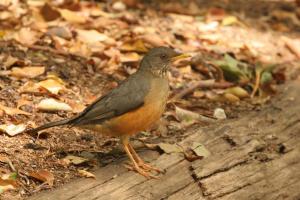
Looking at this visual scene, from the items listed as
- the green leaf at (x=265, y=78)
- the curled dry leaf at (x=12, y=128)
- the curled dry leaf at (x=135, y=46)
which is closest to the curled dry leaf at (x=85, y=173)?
the curled dry leaf at (x=12, y=128)

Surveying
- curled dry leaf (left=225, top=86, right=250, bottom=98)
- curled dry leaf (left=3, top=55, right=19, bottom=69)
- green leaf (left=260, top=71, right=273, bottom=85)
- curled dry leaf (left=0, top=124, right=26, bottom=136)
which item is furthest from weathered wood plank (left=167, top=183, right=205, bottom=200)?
green leaf (left=260, top=71, right=273, bottom=85)

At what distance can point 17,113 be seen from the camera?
614cm

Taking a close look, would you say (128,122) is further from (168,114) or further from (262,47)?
(262,47)

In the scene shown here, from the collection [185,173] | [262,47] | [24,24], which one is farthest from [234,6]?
[185,173]

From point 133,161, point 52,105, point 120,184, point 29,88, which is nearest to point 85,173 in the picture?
point 120,184

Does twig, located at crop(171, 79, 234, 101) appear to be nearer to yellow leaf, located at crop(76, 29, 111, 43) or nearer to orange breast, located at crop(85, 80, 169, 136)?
yellow leaf, located at crop(76, 29, 111, 43)

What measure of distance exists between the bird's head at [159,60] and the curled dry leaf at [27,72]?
1405 mm

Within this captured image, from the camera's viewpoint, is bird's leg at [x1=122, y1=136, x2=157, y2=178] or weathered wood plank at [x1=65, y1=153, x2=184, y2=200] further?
bird's leg at [x1=122, y1=136, x2=157, y2=178]

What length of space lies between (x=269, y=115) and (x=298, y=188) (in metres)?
1.12

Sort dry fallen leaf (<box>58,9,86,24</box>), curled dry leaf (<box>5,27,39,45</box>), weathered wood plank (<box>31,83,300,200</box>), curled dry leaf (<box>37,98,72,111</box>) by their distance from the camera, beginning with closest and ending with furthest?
weathered wood plank (<box>31,83,300,200</box>), curled dry leaf (<box>37,98,72,111</box>), curled dry leaf (<box>5,27,39,45</box>), dry fallen leaf (<box>58,9,86,24</box>)

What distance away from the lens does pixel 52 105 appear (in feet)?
21.1

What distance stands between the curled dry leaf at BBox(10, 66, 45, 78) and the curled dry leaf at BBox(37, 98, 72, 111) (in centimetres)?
62

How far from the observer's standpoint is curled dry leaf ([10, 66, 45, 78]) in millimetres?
6945

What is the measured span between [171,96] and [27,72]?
1.67 meters
